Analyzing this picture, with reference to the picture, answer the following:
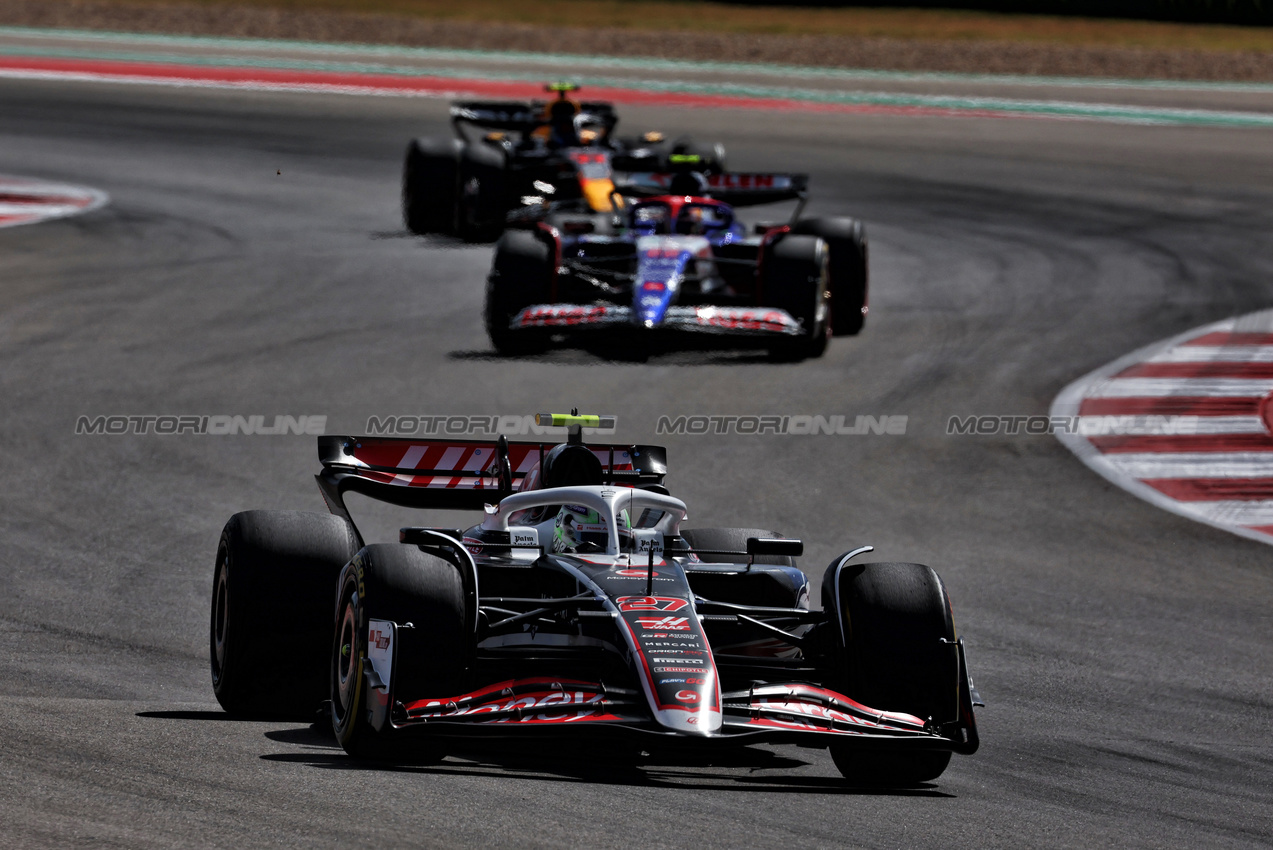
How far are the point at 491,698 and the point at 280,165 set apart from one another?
66.5ft

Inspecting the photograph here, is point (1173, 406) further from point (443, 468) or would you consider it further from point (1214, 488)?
point (443, 468)

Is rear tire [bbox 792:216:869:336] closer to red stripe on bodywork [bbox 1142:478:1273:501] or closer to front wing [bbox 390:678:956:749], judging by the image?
red stripe on bodywork [bbox 1142:478:1273:501]

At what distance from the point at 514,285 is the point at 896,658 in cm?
960

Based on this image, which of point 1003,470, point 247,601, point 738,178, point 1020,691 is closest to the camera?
point 247,601

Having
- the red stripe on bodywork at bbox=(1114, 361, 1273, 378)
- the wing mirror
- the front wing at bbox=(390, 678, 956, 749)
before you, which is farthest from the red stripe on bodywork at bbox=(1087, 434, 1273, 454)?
the front wing at bbox=(390, 678, 956, 749)

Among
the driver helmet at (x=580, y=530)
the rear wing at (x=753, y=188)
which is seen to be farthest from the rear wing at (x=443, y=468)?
the rear wing at (x=753, y=188)

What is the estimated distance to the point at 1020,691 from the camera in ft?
30.5

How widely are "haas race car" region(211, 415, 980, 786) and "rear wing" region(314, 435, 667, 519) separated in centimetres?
50

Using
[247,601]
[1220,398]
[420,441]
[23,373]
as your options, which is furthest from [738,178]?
[247,601]

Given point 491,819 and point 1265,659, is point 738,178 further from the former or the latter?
point 491,819

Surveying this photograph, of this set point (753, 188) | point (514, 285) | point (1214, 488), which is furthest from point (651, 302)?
point (1214, 488)

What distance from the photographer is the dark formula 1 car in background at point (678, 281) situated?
52.3 feet

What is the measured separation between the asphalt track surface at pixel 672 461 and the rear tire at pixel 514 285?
432 millimetres

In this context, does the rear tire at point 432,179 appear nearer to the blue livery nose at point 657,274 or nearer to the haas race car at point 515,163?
the haas race car at point 515,163
